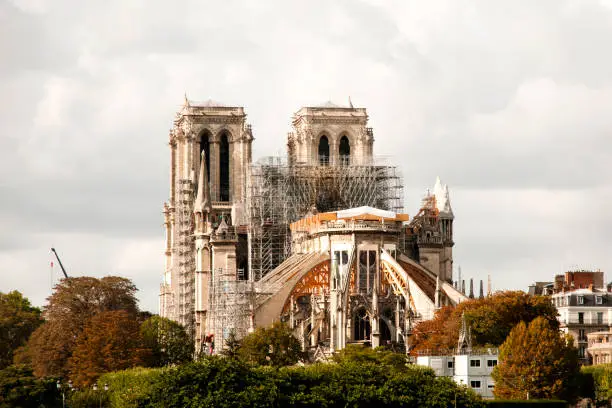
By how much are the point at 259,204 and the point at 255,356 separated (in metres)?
35.4

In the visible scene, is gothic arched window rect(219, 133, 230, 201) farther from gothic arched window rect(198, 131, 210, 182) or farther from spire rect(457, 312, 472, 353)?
spire rect(457, 312, 472, 353)

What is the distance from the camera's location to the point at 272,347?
5541 inches

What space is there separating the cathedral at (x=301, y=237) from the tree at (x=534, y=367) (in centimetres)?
2008

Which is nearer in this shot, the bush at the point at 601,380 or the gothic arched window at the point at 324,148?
the bush at the point at 601,380

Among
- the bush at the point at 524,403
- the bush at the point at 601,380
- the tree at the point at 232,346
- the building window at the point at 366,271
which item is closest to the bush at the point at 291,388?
the bush at the point at 524,403

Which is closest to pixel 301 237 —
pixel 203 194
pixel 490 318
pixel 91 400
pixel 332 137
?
pixel 203 194

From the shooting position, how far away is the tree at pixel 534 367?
413 ft

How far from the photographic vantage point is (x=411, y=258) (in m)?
170

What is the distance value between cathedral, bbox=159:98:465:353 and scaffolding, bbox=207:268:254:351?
11cm

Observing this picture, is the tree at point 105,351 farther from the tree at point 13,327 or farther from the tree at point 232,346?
the tree at point 13,327

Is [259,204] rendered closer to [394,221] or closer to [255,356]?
[394,221]

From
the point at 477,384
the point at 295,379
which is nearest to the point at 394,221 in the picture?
the point at 477,384

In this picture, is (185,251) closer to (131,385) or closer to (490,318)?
(490,318)

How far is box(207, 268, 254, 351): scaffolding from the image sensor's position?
15700 centimetres
